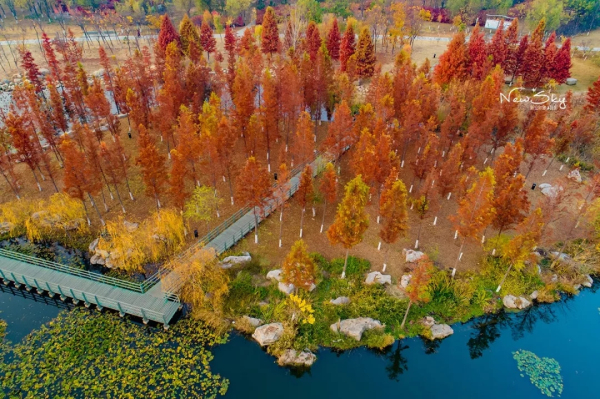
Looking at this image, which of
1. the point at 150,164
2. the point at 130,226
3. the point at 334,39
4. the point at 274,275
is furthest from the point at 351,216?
the point at 334,39

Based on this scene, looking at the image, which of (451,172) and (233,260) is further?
(451,172)

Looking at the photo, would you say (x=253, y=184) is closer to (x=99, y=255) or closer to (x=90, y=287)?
(x=90, y=287)

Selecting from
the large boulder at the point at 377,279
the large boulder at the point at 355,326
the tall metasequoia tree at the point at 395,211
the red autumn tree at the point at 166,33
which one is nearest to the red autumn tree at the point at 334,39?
the red autumn tree at the point at 166,33

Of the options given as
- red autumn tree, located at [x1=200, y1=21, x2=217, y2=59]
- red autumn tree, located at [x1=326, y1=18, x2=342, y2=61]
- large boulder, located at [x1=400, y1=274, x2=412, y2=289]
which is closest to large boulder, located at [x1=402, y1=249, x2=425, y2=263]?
large boulder, located at [x1=400, y1=274, x2=412, y2=289]

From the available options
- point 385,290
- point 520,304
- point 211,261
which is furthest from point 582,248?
point 211,261

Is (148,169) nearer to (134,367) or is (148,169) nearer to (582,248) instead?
(134,367)

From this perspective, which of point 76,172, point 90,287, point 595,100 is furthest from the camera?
point 595,100

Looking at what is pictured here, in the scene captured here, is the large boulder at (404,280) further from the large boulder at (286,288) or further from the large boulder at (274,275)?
the large boulder at (274,275)
